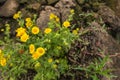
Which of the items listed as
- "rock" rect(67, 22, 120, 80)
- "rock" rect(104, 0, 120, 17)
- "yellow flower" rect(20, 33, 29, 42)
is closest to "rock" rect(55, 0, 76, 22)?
"rock" rect(67, 22, 120, 80)

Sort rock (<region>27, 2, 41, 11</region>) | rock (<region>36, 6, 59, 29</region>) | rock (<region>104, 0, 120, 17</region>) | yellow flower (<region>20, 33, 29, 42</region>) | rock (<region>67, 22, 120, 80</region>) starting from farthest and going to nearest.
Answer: rock (<region>104, 0, 120, 17</region>)
rock (<region>27, 2, 41, 11</region>)
rock (<region>36, 6, 59, 29</region>)
rock (<region>67, 22, 120, 80</region>)
yellow flower (<region>20, 33, 29, 42</region>)

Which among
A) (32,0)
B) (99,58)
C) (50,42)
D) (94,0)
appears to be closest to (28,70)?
(50,42)

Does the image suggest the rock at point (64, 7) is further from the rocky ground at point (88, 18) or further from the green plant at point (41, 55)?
the green plant at point (41, 55)

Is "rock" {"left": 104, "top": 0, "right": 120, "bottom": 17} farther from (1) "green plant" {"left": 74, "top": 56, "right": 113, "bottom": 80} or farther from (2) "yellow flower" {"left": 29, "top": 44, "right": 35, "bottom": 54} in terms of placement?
(2) "yellow flower" {"left": 29, "top": 44, "right": 35, "bottom": 54}

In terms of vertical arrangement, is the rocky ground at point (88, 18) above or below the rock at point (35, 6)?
below

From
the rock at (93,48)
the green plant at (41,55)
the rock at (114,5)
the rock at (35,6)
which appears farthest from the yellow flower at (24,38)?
the rock at (114,5)
